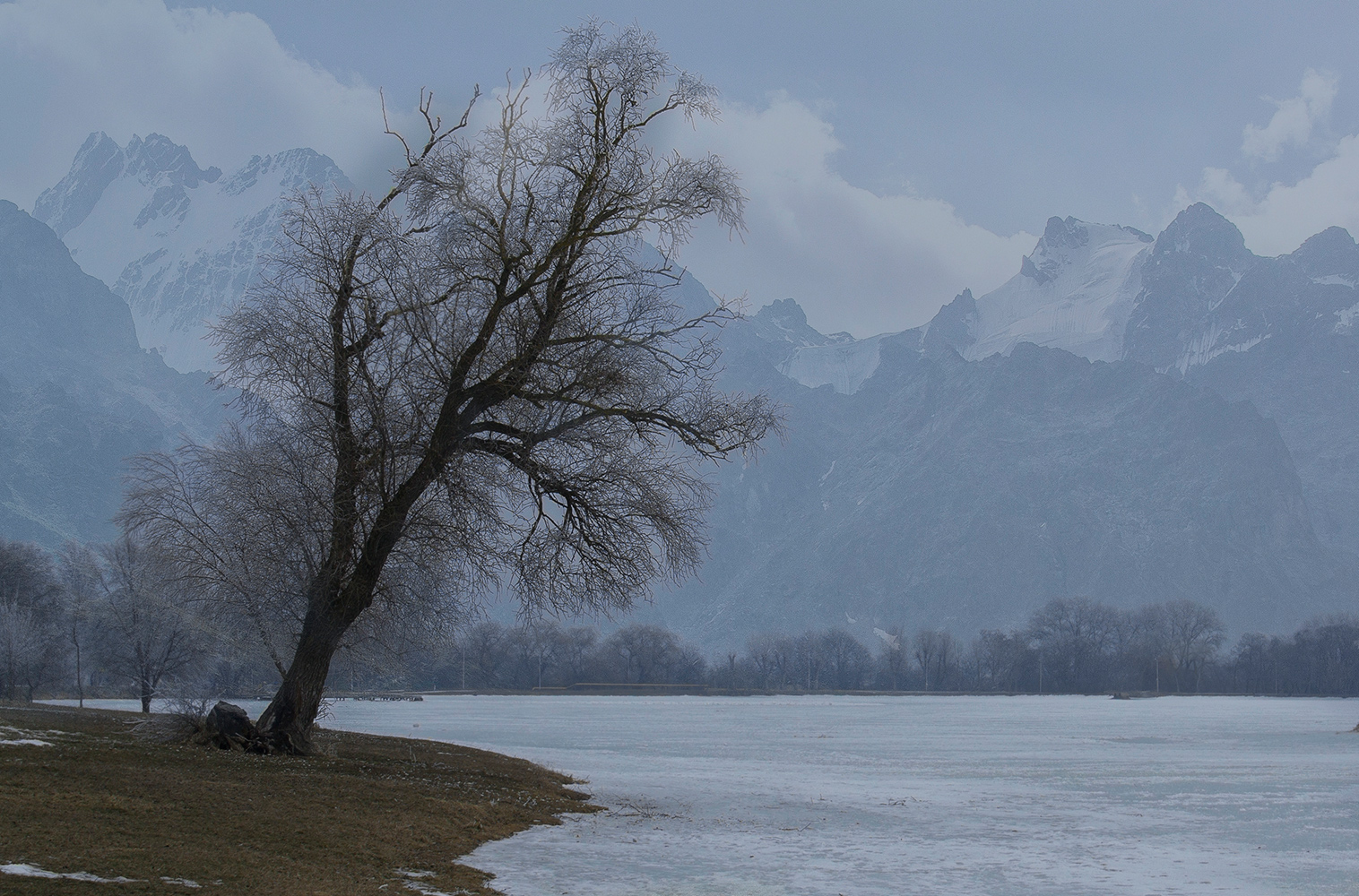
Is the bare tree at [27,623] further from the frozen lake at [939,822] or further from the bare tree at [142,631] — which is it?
the frozen lake at [939,822]

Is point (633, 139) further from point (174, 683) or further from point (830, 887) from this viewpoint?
point (174, 683)

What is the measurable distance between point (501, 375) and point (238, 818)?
8.72m

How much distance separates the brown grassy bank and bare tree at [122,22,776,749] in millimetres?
3502

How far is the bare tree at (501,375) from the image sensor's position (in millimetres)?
20578

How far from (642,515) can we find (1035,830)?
8.97 m

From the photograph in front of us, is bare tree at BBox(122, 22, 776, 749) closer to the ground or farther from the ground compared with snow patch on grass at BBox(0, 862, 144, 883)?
farther from the ground

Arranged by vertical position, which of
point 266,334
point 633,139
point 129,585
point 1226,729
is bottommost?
point 1226,729

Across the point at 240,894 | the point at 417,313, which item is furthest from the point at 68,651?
the point at 240,894

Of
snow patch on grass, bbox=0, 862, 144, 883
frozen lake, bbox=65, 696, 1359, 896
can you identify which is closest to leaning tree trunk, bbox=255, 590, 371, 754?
frozen lake, bbox=65, 696, 1359, 896

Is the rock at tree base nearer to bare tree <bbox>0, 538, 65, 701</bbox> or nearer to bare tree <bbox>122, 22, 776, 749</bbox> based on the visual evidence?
bare tree <bbox>122, 22, 776, 749</bbox>

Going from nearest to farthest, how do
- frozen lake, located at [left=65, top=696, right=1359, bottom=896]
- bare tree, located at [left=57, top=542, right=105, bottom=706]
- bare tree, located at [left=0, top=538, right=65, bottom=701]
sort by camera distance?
1. frozen lake, located at [left=65, top=696, right=1359, bottom=896]
2. bare tree, located at [left=0, top=538, right=65, bottom=701]
3. bare tree, located at [left=57, top=542, right=105, bottom=706]

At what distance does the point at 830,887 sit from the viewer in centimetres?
1417

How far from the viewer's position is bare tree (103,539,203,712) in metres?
57.5

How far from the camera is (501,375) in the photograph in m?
20.3
